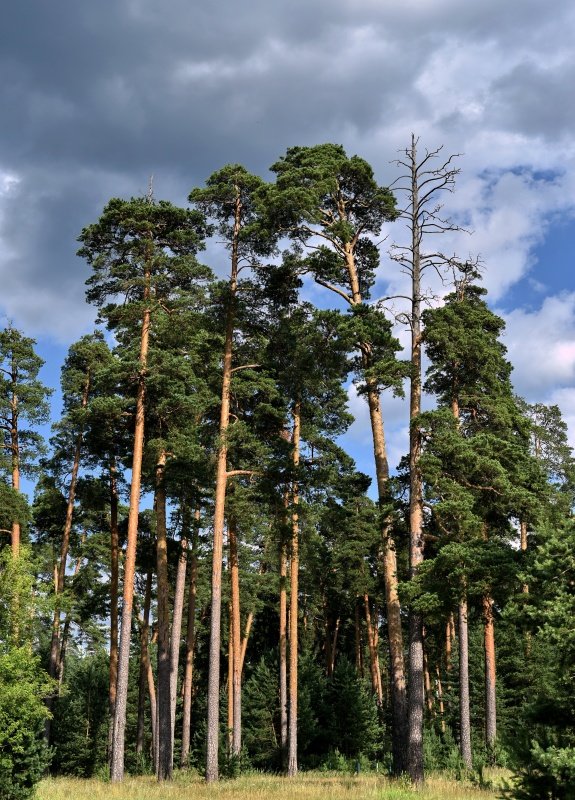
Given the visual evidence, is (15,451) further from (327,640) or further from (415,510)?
(327,640)

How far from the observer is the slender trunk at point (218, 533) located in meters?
18.6

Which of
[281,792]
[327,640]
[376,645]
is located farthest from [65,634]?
[281,792]

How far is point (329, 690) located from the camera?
38750mm

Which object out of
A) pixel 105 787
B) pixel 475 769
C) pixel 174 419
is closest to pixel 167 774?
pixel 105 787

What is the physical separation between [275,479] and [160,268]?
311 inches

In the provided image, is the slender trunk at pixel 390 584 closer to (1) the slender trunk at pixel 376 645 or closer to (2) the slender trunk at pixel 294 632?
(2) the slender trunk at pixel 294 632

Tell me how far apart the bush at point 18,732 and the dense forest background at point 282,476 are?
5cm

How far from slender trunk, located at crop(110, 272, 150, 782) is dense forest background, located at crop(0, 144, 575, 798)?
0.27ft

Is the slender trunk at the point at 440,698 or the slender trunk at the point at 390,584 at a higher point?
the slender trunk at the point at 390,584

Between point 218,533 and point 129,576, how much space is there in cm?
350

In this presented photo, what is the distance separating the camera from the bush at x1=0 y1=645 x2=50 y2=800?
14219 mm

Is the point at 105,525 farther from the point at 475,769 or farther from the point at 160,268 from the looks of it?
the point at 475,769

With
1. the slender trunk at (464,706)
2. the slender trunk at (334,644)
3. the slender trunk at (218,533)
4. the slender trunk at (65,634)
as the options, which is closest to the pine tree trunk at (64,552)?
the slender trunk at (65,634)

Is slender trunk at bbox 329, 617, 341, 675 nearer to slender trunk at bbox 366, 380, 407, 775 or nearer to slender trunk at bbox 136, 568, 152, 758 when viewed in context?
slender trunk at bbox 136, 568, 152, 758
